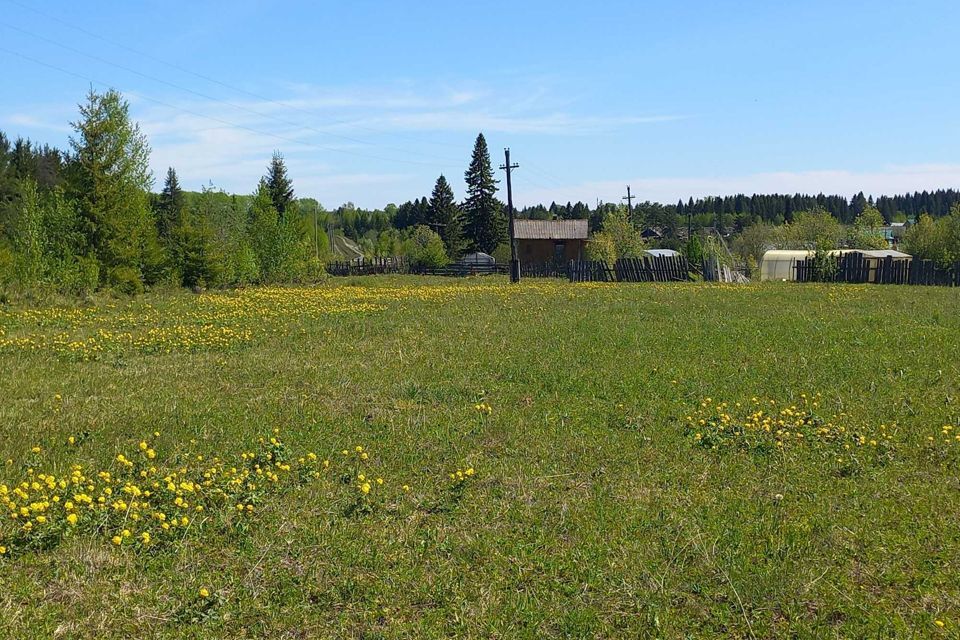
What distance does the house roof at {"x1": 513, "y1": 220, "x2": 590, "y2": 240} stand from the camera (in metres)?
75.4

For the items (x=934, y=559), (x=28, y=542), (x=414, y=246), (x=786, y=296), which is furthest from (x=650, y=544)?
(x=414, y=246)

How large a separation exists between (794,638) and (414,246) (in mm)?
65446

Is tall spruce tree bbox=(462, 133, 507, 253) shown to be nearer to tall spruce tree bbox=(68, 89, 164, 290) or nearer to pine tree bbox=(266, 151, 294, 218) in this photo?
pine tree bbox=(266, 151, 294, 218)

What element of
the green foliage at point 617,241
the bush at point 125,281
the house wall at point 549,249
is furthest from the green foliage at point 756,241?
the bush at point 125,281

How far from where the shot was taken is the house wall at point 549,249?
250 ft

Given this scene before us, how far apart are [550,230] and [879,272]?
4329 cm

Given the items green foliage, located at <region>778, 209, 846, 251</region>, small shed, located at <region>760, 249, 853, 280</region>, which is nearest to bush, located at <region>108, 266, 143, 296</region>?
small shed, located at <region>760, 249, 853, 280</region>

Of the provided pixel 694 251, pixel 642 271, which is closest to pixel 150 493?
pixel 642 271

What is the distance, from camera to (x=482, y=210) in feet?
245

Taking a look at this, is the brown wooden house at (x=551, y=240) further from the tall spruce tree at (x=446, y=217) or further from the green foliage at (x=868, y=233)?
the green foliage at (x=868, y=233)

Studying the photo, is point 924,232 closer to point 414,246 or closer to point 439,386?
point 414,246

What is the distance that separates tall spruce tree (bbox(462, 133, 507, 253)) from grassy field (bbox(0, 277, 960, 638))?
63725mm

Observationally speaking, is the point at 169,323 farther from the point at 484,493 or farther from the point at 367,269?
the point at 367,269

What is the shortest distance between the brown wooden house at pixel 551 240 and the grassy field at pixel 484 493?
6433cm
